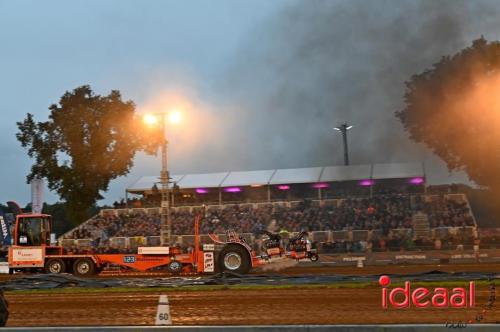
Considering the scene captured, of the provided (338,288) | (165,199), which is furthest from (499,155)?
(338,288)

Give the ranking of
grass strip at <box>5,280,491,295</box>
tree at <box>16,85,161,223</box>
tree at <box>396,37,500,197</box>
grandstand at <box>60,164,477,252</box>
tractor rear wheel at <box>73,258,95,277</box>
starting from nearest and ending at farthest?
grass strip at <box>5,280,491,295</box>
tractor rear wheel at <box>73,258,95,277</box>
grandstand at <box>60,164,477,252</box>
tree at <box>396,37,500,197</box>
tree at <box>16,85,161,223</box>

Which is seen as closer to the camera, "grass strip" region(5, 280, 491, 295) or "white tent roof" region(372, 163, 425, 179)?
"grass strip" region(5, 280, 491, 295)

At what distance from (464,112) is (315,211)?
1224 centimetres

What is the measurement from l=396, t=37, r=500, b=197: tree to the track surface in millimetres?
25292

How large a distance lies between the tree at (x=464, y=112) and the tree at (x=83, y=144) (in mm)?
20344

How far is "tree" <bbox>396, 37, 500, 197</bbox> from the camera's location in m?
38.9

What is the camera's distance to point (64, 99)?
153ft

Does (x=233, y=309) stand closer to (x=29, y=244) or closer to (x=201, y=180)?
(x=29, y=244)

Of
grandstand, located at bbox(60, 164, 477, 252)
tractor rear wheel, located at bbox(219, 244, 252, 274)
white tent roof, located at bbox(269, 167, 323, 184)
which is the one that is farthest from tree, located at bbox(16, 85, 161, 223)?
tractor rear wheel, located at bbox(219, 244, 252, 274)

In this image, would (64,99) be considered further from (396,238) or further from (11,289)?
(11,289)

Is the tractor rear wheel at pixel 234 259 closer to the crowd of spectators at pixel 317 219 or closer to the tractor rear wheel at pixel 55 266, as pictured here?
the tractor rear wheel at pixel 55 266

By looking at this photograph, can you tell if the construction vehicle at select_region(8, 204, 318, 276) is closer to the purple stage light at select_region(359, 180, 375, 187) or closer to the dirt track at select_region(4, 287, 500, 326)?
the dirt track at select_region(4, 287, 500, 326)

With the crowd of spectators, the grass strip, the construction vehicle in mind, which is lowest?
the grass strip

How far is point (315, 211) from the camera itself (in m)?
41.2
